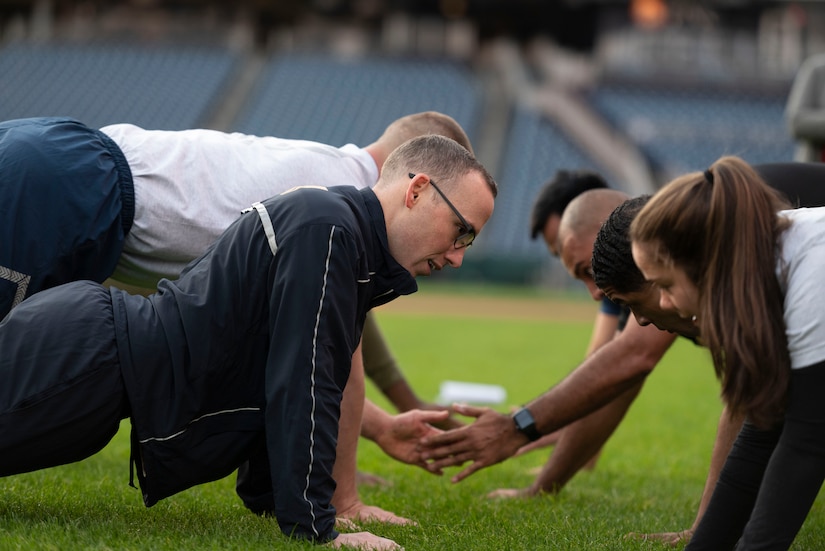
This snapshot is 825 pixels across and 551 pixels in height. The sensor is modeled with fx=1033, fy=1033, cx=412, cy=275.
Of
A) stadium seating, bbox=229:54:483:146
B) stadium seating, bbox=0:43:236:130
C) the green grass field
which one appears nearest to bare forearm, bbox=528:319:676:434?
the green grass field

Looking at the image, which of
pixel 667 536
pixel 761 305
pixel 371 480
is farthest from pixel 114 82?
pixel 761 305

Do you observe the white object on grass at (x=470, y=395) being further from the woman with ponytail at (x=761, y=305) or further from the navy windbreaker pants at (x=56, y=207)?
the woman with ponytail at (x=761, y=305)

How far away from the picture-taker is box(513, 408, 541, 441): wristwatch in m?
4.54

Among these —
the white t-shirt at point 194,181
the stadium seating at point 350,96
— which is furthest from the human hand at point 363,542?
the stadium seating at point 350,96

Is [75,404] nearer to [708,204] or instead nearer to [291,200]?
[291,200]

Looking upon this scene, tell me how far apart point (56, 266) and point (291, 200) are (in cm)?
115

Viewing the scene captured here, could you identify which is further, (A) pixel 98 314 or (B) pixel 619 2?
(B) pixel 619 2

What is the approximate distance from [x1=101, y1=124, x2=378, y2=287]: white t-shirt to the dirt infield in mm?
16925

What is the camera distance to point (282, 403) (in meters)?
3.31

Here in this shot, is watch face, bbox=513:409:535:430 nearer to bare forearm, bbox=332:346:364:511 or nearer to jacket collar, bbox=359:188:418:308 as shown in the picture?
bare forearm, bbox=332:346:364:511

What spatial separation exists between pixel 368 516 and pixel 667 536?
116 centimetres

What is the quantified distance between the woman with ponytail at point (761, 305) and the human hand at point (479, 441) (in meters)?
1.74

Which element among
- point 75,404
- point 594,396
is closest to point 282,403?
point 75,404

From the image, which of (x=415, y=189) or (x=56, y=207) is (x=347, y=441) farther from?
(x=56, y=207)
